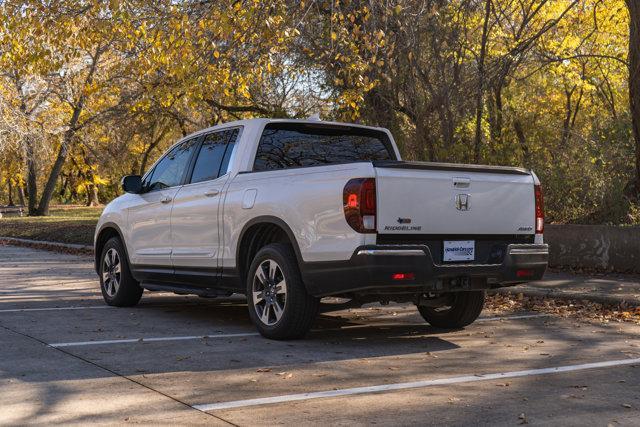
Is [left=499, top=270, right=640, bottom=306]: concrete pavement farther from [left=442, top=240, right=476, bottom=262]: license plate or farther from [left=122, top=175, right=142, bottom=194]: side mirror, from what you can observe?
[left=122, top=175, right=142, bottom=194]: side mirror

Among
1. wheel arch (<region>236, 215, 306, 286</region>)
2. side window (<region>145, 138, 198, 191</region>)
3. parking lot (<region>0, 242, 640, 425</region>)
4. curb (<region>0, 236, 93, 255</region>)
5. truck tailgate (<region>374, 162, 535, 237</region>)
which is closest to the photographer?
parking lot (<region>0, 242, 640, 425</region>)

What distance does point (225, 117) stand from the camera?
33344 mm

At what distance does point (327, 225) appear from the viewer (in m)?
7.07

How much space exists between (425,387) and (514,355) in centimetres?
158

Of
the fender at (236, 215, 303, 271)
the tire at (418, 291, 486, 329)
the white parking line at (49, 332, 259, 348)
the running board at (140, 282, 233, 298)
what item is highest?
the fender at (236, 215, 303, 271)

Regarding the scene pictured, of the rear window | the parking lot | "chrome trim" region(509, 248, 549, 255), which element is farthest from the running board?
"chrome trim" region(509, 248, 549, 255)

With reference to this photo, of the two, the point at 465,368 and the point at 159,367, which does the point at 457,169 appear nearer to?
the point at 465,368

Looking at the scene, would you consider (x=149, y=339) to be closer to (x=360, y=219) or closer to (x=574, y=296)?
(x=360, y=219)

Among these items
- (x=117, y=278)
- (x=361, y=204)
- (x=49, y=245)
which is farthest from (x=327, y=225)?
(x=49, y=245)

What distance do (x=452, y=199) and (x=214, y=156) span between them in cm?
282

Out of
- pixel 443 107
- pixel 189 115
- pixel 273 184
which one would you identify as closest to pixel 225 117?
pixel 189 115

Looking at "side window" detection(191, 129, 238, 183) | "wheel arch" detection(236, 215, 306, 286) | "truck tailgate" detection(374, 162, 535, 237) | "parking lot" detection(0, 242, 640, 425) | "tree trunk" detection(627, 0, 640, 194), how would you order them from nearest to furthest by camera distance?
"parking lot" detection(0, 242, 640, 425) < "truck tailgate" detection(374, 162, 535, 237) < "wheel arch" detection(236, 215, 306, 286) < "side window" detection(191, 129, 238, 183) < "tree trunk" detection(627, 0, 640, 194)

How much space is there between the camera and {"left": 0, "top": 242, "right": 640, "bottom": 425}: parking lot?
5098mm

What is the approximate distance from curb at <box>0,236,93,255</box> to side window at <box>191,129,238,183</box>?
39.7 ft
